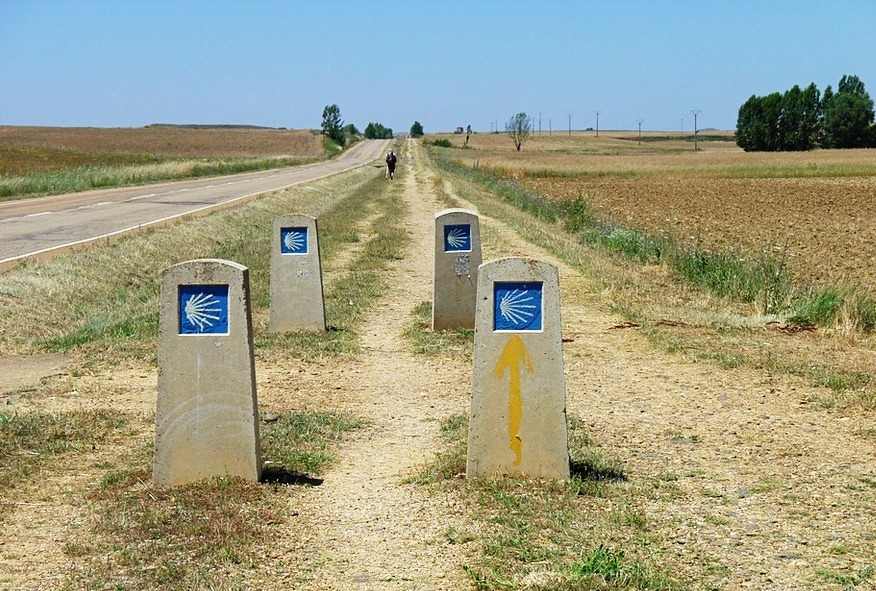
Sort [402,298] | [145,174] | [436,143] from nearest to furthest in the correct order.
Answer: [402,298] → [145,174] → [436,143]

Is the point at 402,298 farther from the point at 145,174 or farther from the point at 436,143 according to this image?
the point at 436,143

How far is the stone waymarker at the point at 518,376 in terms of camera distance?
629 cm

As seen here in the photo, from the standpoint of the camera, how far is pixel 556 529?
5.57m

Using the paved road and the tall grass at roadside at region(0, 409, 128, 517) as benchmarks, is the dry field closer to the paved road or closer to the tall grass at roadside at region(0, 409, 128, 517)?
the tall grass at roadside at region(0, 409, 128, 517)

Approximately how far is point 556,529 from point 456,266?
658 centimetres

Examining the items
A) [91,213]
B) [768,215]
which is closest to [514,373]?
[91,213]

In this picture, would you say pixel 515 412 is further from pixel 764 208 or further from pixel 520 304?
pixel 764 208

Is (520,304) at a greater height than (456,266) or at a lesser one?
greater

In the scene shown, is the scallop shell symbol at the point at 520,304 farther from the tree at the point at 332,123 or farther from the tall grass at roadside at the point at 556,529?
the tree at the point at 332,123

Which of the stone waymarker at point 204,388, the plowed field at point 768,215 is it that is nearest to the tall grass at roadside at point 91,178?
the plowed field at point 768,215

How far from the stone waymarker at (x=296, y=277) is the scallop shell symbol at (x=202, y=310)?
525 cm

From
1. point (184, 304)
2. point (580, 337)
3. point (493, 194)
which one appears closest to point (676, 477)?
point (184, 304)

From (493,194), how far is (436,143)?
129m

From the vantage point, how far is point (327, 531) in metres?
5.71
